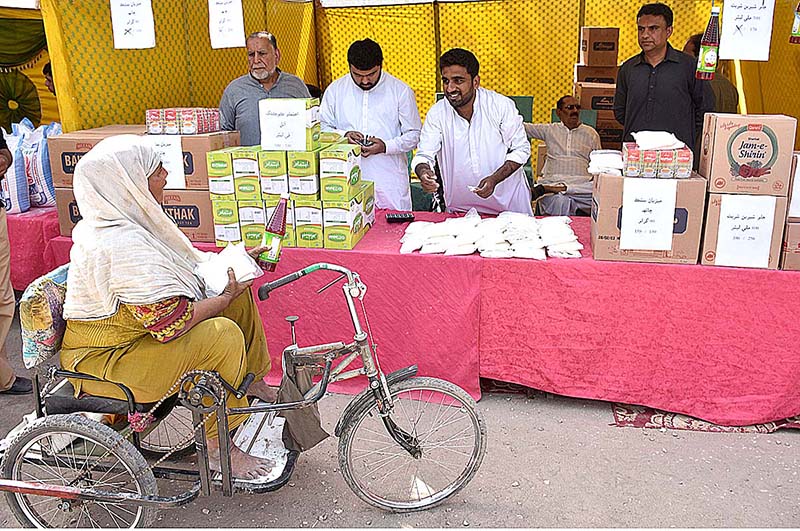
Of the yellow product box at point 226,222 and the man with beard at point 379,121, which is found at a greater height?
the man with beard at point 379,121

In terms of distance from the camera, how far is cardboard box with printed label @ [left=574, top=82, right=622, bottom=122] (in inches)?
268

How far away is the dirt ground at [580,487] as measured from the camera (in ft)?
8.26

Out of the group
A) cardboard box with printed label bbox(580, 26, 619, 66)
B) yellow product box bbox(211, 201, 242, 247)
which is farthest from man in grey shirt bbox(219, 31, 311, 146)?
cardboard box with printed label bbox(580, 26, 619, 66)

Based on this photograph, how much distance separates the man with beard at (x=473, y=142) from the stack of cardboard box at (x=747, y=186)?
1139mm

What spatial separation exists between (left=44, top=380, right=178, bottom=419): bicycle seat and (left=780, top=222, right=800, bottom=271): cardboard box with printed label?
2.44 m

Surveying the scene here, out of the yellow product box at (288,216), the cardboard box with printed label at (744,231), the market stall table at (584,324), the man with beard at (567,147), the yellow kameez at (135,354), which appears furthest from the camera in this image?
the man with beard at (567,147)

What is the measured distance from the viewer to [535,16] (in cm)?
726

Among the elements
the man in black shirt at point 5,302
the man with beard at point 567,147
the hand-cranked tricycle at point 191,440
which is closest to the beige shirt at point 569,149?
the man with beard at point 567,147

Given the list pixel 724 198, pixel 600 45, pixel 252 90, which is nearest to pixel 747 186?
pixel 724 198

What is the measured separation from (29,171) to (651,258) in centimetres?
335

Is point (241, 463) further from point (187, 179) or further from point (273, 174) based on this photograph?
point (187, 179)

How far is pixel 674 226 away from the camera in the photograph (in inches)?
114

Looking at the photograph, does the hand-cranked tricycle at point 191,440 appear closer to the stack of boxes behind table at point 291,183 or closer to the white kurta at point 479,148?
the stack of boxes behind table at point 291,183

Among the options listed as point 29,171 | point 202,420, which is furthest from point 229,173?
point 29,171
